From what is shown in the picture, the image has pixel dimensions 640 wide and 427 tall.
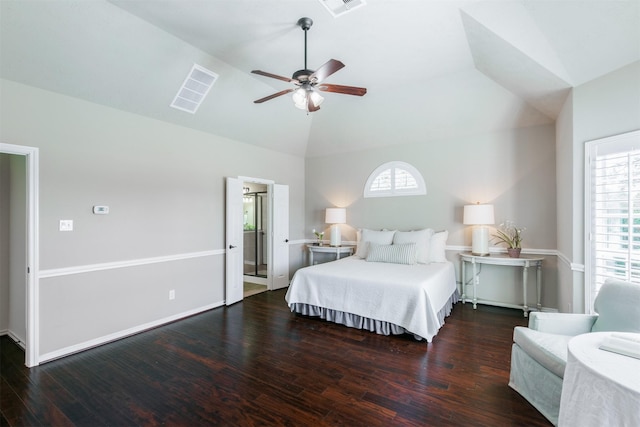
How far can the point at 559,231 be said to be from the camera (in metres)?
3.79

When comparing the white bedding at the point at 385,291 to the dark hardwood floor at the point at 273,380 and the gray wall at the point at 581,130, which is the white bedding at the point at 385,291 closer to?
the dark hardwood floor at the point at 273,380

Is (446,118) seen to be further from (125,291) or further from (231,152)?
(125,291)

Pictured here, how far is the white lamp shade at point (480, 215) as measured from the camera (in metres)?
4.19

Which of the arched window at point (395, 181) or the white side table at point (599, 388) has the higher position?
the arched window at point (395, 181)

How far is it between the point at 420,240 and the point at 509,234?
1308 mm

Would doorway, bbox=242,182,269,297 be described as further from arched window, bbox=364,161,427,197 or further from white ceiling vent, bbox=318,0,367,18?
white ceiling vent, bbox=318,0,367,18

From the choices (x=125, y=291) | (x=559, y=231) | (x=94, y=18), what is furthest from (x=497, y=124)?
(x=125, y=291)

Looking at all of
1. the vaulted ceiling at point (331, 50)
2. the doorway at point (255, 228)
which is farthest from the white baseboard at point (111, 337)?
the doorway at point (255, 228)

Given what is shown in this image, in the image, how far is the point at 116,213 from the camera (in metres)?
3.37

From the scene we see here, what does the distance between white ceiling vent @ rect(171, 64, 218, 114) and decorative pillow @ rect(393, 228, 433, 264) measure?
3555mm

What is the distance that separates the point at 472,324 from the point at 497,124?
9.63 feet

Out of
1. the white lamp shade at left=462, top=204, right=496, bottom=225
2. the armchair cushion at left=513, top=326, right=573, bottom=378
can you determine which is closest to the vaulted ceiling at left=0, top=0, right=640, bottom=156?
the white lamp shade at left=462, top=204, right=496, bottom=225

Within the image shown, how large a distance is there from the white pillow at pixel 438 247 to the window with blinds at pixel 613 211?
190 centimetres

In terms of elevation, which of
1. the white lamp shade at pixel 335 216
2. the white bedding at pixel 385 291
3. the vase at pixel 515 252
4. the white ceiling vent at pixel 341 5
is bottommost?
the white bedding at pixel 385 291
